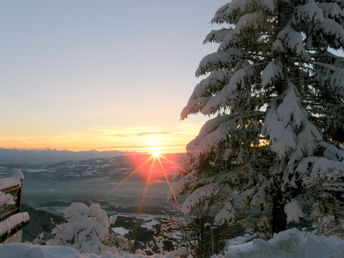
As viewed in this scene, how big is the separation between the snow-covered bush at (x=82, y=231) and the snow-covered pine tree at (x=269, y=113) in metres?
3.12

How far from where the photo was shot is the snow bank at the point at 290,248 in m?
4.71

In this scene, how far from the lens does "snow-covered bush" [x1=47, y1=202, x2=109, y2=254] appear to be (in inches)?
414

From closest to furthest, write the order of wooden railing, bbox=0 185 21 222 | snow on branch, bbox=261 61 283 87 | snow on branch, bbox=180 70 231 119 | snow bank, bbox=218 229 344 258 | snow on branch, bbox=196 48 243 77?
snow bank, bbox=218 229 344 258 → wooden railing, bbox=0 185 21 222 → snow on branch, bbox=261 61 283 87 → snow on branch, bbox=180 70 231 119 → snow on branch, bbox=196 48 243 77

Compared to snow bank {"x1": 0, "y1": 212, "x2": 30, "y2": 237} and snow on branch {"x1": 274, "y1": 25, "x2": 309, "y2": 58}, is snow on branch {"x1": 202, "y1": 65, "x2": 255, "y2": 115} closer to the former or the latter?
snow on branch {"x1": 274, "y1": 25, "x2": 309, "y2": 58}

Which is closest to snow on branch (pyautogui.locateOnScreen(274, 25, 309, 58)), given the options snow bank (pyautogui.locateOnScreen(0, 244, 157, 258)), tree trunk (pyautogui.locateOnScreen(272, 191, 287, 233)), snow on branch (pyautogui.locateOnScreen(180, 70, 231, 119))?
snow on branch (pyautogui.locateOnScreen(180, 70, 231, 119))

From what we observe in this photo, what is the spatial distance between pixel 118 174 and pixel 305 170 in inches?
6768

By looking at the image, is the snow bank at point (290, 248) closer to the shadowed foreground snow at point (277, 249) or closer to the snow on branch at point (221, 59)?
the shadowed foreground snow at point (277, 249)

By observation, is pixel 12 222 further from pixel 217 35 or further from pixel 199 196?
pixel 217 35

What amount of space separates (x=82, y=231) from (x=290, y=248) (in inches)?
305

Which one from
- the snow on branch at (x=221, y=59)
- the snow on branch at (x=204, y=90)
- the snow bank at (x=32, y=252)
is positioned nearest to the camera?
the snow bank at (x=32, y=252)

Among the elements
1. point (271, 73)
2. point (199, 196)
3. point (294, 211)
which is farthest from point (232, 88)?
point (294, 211)

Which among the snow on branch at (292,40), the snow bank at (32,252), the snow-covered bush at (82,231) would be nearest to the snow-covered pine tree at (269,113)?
the snow on branch at (292,40)

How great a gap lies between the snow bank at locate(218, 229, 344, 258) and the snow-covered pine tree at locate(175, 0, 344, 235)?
3125 mm

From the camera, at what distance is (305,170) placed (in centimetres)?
782
